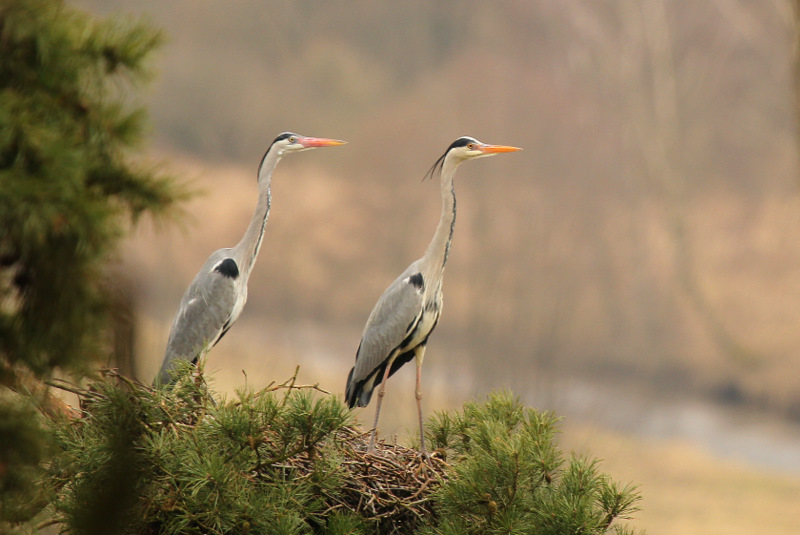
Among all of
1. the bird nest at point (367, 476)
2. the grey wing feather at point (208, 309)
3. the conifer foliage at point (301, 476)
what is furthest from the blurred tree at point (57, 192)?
the grey wing feather at point (208, 309)

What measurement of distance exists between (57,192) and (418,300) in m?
1.52

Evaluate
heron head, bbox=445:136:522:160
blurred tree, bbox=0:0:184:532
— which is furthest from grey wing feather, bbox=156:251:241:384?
blurred tree, bbox=0:0:184:532

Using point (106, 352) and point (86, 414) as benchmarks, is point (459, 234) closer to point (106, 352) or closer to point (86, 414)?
point (86, 414)

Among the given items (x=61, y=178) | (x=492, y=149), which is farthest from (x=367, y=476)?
(x=61, y=178)

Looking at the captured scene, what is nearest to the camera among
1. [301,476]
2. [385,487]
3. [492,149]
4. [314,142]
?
[301,476]

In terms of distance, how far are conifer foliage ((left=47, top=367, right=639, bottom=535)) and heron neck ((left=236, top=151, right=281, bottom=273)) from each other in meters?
0.71

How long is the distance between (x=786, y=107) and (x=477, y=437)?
Answer: 23.5 ft

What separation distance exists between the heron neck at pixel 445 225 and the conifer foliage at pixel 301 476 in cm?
54

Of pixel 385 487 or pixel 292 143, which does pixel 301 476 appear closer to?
pixel 385 487

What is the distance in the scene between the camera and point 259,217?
2.19 meters

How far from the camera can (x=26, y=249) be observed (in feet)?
1.73

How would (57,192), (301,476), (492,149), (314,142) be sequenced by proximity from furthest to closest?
(314,142)
(492,149)
(301,476)
(57,192)

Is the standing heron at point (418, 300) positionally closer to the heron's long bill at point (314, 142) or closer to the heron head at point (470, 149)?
the heron head at point (470, 149)

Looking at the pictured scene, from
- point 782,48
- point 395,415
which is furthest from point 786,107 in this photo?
point 395,415
